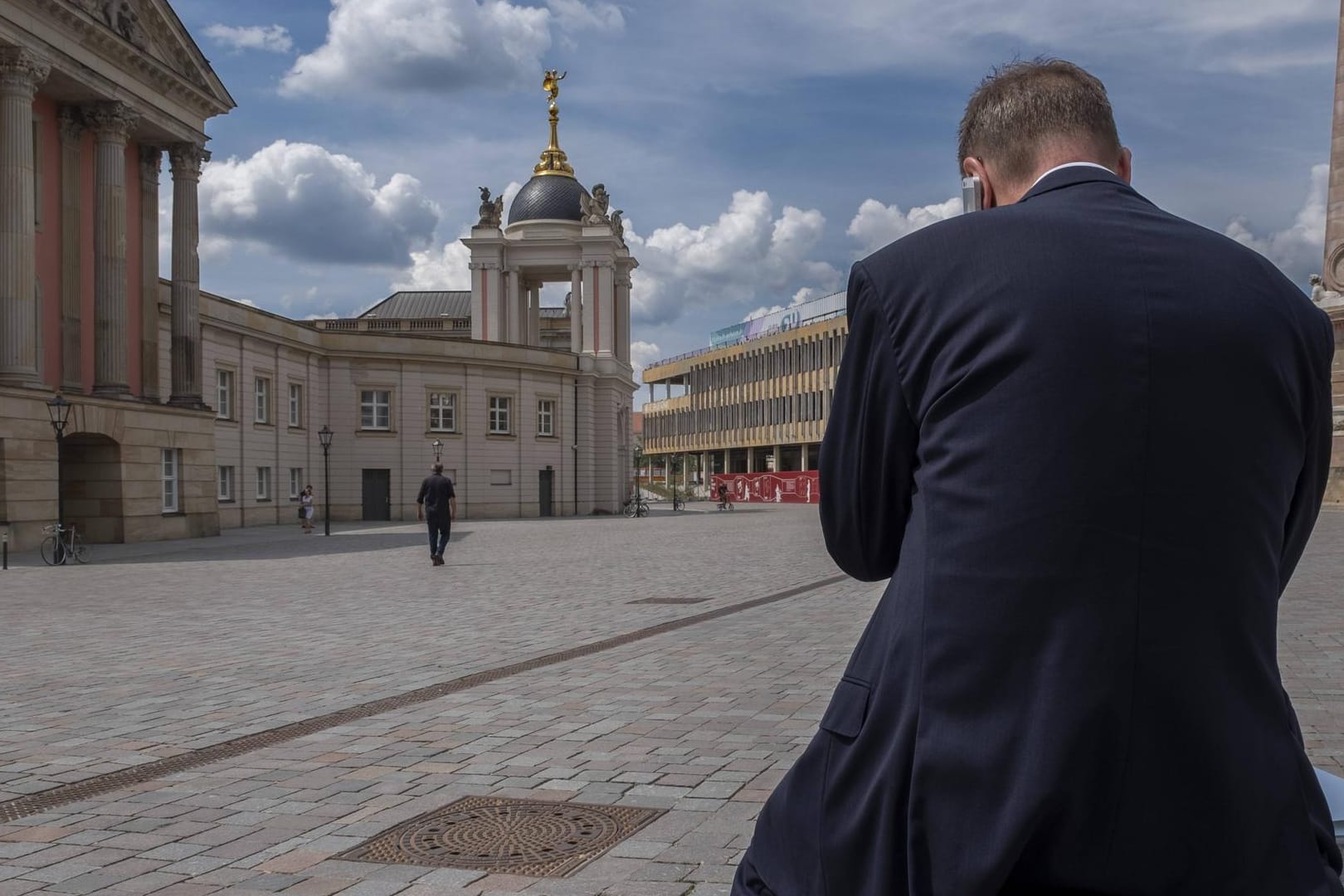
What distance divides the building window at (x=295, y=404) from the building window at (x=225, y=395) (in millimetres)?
4570

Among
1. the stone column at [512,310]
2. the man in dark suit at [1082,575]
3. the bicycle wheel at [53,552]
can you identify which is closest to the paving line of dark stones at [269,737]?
the man in dark suit at [1082,575]

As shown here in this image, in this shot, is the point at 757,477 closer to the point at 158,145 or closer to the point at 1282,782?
the point at 158,145

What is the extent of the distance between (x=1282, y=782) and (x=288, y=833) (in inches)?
167

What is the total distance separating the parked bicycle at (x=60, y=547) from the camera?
2422cm

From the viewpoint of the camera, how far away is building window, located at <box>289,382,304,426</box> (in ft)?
159

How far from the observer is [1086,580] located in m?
1.68

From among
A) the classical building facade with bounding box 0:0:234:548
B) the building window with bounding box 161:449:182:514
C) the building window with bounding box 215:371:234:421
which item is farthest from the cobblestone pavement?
the building window with bounding box 215:371:234:421

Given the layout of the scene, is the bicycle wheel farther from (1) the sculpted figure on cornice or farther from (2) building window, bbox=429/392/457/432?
(2) building window, bbox=429/392/457/432

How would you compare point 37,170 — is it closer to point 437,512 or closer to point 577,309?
point 437,512

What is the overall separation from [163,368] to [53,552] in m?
14.9

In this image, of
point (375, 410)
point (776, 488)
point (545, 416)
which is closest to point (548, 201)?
point (545, 416)

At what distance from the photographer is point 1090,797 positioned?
1.66 metres

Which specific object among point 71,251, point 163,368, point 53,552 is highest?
point 71,251

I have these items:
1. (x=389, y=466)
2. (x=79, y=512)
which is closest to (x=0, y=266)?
(x=79, y=512)
